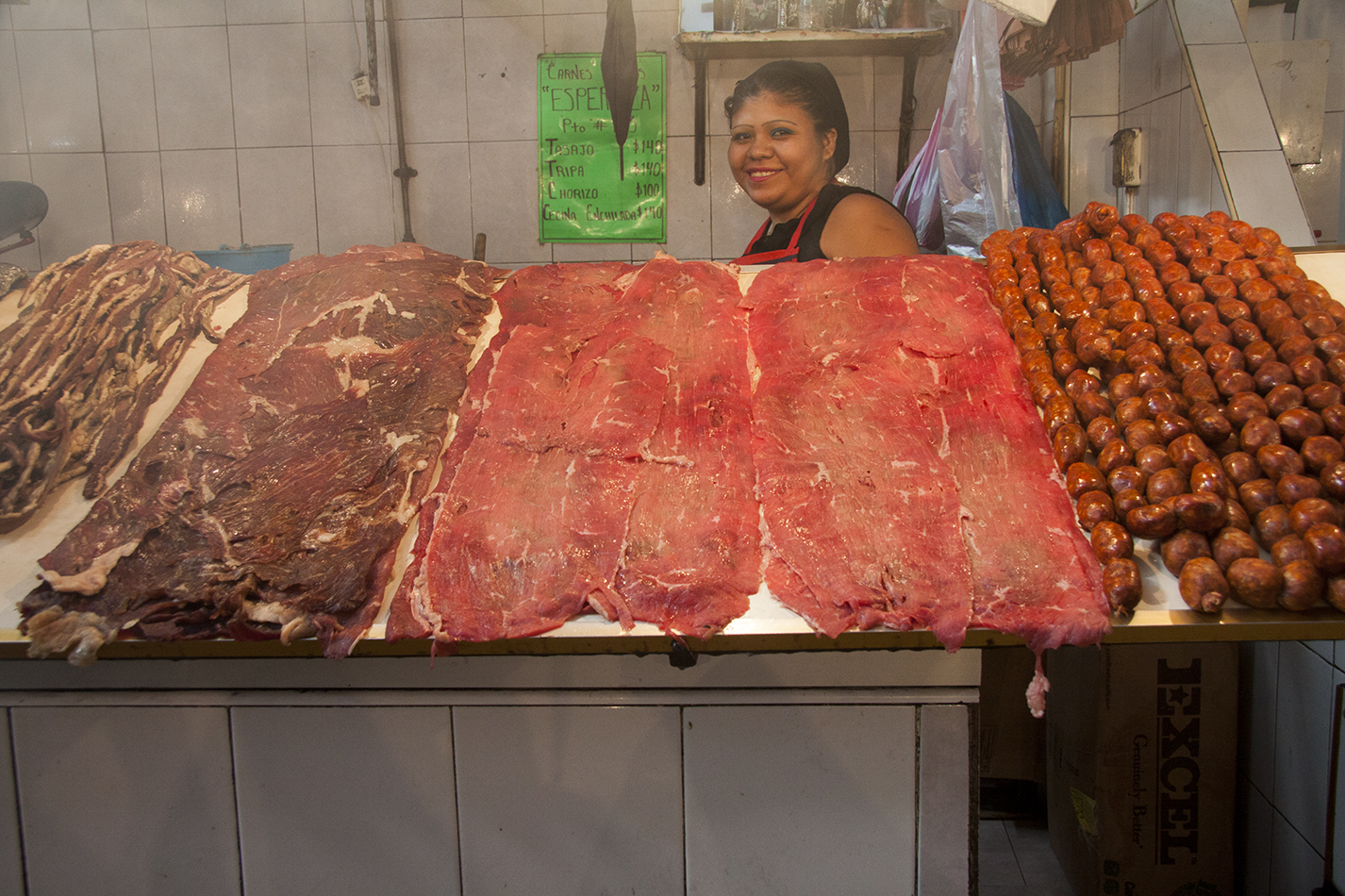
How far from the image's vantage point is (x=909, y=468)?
1383 millimetres

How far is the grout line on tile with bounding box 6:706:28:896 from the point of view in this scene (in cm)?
146

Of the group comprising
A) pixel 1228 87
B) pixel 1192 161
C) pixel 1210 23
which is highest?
pixel 1210 23

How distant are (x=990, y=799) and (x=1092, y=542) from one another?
2.01 meters

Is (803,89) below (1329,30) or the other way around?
below

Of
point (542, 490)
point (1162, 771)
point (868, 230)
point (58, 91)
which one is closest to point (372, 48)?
point (58, 91)

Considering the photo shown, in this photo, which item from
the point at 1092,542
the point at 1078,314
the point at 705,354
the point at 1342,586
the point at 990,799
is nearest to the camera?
the point at 1342,586

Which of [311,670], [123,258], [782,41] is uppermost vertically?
[782,41]

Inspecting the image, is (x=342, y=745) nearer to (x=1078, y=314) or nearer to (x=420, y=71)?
(x=1078, y=314)

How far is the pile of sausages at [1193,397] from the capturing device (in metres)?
1.15

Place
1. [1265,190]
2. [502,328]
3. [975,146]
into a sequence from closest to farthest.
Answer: [502,328] < [1265,190] < [975,146]

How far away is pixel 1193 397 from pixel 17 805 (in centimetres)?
251

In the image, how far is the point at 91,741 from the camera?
1463 mm

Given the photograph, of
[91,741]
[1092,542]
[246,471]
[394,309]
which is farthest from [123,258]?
[1092,542]

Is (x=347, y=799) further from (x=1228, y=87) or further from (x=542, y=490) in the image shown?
(x=1228, y=87)
